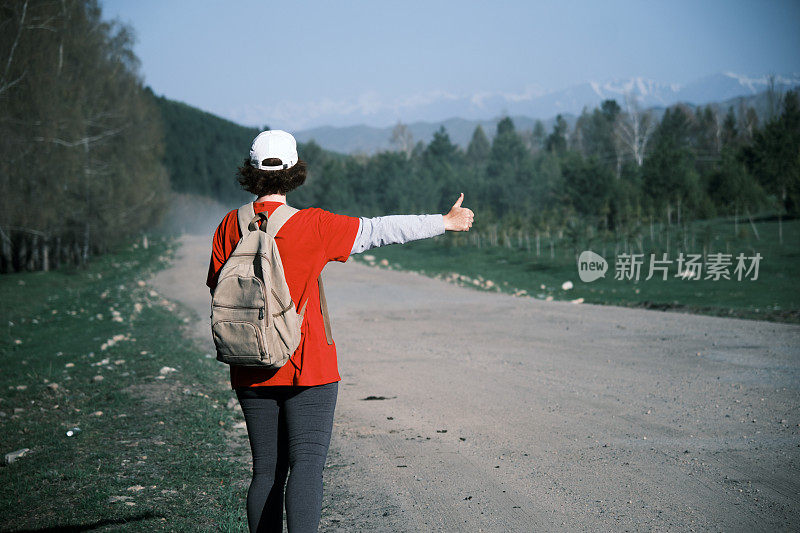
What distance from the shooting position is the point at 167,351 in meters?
10.0

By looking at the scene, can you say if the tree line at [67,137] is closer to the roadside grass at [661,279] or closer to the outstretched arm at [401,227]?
the roadside grass at [661,279]

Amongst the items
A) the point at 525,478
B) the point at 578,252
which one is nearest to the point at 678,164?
the point at 578,252

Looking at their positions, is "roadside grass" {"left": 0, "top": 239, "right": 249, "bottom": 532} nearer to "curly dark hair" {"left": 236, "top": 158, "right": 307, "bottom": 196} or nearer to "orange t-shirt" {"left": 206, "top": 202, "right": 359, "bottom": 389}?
"orange t-shirt" {"left": 206, "top": 202, "right": 359, "bottom": 389}

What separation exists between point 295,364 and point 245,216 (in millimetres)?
695

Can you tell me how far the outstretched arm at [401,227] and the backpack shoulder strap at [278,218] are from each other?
32cm

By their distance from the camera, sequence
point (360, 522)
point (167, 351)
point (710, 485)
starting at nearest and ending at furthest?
1. point (360, 522)
2. point (710, 485)
3. point (167, 351)

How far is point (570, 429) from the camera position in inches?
223

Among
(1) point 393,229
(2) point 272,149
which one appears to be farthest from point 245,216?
(1) point 393,229

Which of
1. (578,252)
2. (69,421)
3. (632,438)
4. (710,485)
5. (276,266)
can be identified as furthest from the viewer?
(578,252)

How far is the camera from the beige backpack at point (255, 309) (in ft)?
8.96

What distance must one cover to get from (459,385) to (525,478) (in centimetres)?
306

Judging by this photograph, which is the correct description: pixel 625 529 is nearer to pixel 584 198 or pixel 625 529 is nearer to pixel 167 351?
pixel 167 351

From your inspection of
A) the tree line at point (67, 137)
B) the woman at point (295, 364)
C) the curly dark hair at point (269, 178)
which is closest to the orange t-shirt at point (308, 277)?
the woman at point (295, 364)

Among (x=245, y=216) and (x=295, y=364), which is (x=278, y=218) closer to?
(x=245, y=216)
